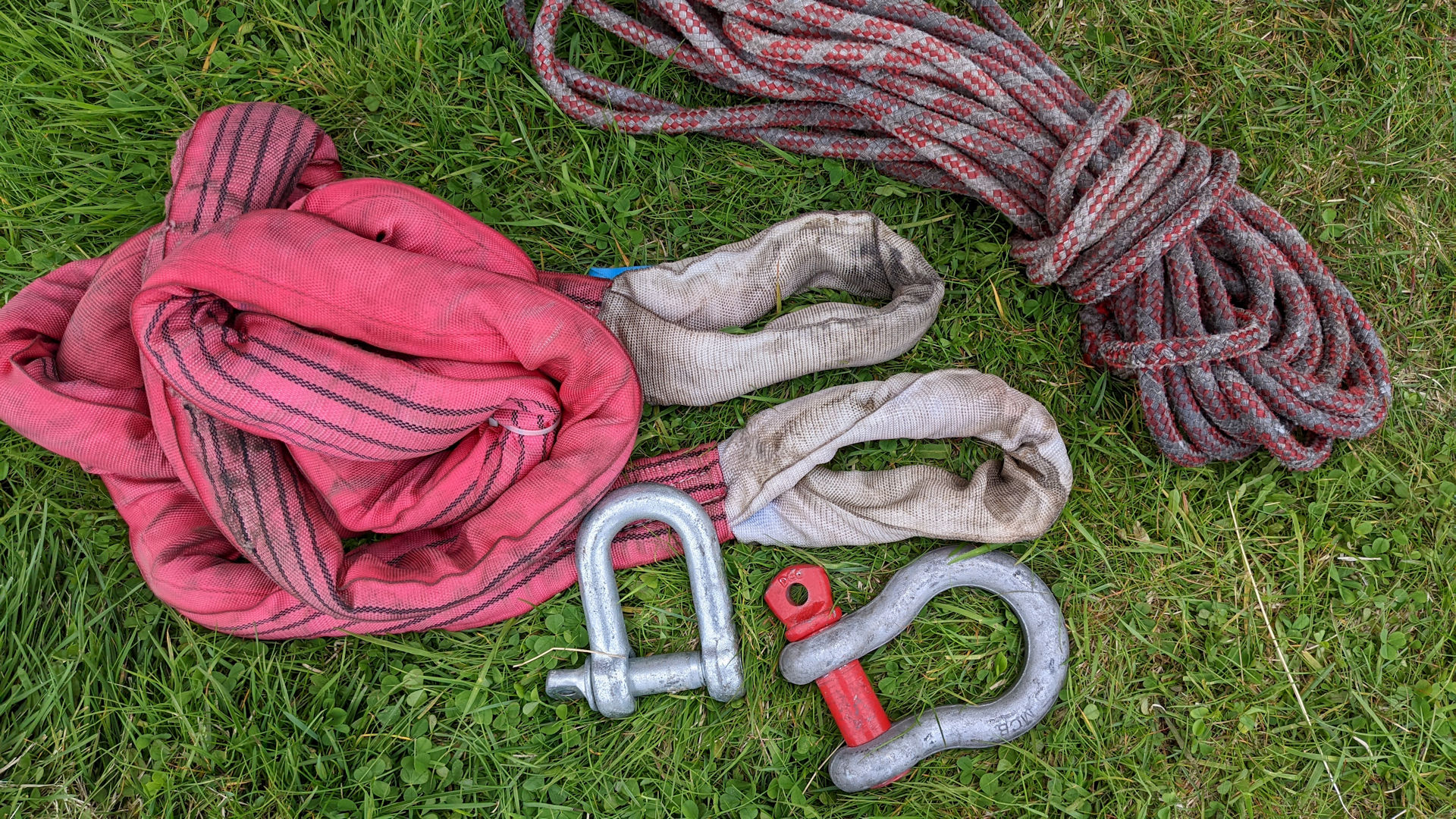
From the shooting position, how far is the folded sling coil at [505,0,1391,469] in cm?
215

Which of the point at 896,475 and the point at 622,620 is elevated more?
the point at 896,475

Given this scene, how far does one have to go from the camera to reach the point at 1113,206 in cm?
212

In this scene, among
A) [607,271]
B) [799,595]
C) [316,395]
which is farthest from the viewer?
[607,271]

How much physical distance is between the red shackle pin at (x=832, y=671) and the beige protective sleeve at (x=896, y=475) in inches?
4.7

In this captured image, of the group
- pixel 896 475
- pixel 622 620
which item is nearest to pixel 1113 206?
pixel 896 475

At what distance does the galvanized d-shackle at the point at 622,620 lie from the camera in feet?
7.06

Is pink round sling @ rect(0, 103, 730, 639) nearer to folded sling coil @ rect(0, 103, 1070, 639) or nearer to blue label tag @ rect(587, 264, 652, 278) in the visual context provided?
folded sling coil @ rect(0, 103, 1070, 639)

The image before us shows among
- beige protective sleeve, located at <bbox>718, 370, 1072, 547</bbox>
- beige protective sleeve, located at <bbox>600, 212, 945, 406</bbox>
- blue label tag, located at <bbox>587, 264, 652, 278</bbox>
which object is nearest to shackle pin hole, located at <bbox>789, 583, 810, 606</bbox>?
beige protective sleeve, located at <bbox>718, 370, 1072, 547</bbox>

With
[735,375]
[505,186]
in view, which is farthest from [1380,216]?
[505,186]

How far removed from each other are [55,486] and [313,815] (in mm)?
1130

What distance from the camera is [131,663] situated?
2275 millimetres

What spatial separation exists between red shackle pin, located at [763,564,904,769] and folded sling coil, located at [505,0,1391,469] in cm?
97

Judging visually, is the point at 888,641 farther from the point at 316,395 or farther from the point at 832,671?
the point at 316,395

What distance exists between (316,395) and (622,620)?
2.96 feet
